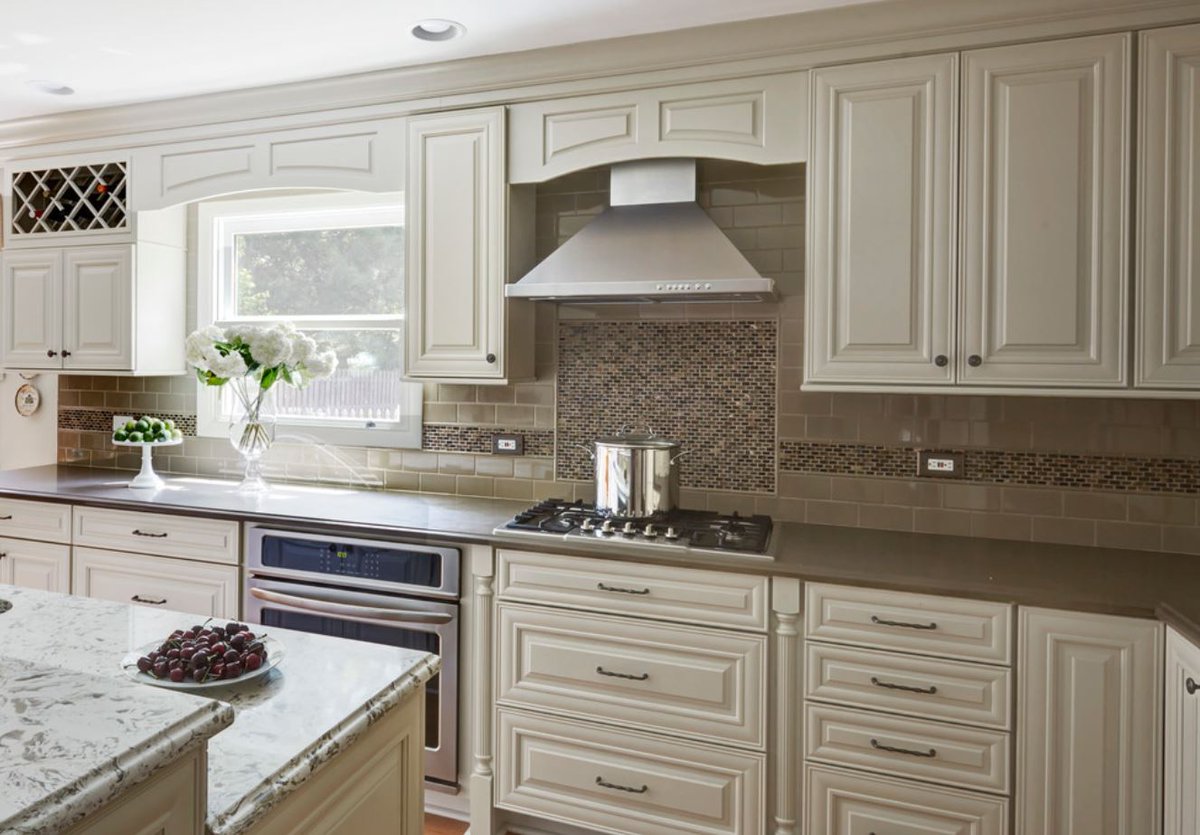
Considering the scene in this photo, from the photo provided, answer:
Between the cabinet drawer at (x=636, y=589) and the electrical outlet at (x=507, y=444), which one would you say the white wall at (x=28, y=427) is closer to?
the electrical outlet at (x=507, y=444)

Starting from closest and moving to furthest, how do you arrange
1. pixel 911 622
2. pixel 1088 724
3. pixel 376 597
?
pixel 1088 724 < pixel 911 622 < pixel 376 597

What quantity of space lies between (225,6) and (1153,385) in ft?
9.72

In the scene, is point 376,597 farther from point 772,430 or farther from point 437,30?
point 437,30

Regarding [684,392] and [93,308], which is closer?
[684,392]

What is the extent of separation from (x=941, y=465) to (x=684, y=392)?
92 cm

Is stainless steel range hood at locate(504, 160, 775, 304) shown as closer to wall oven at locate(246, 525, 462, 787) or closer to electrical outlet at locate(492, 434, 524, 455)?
electrical outlet at locate(492, 434, 524, 455)

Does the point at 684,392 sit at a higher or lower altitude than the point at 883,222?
lower

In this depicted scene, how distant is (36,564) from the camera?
10.4ft

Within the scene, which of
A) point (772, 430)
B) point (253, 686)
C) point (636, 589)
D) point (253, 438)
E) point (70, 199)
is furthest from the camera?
point (70, 199)

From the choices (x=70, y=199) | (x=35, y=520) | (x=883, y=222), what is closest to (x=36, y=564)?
(x=35, y=520)

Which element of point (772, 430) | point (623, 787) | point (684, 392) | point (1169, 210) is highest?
point (1169, 210)

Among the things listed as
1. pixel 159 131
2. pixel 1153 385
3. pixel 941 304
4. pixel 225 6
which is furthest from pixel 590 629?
pixel 159 131

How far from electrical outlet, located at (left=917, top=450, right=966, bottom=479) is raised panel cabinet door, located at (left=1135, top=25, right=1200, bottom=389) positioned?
59 cm

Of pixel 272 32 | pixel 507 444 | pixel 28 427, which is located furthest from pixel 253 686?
pixel 28 427
